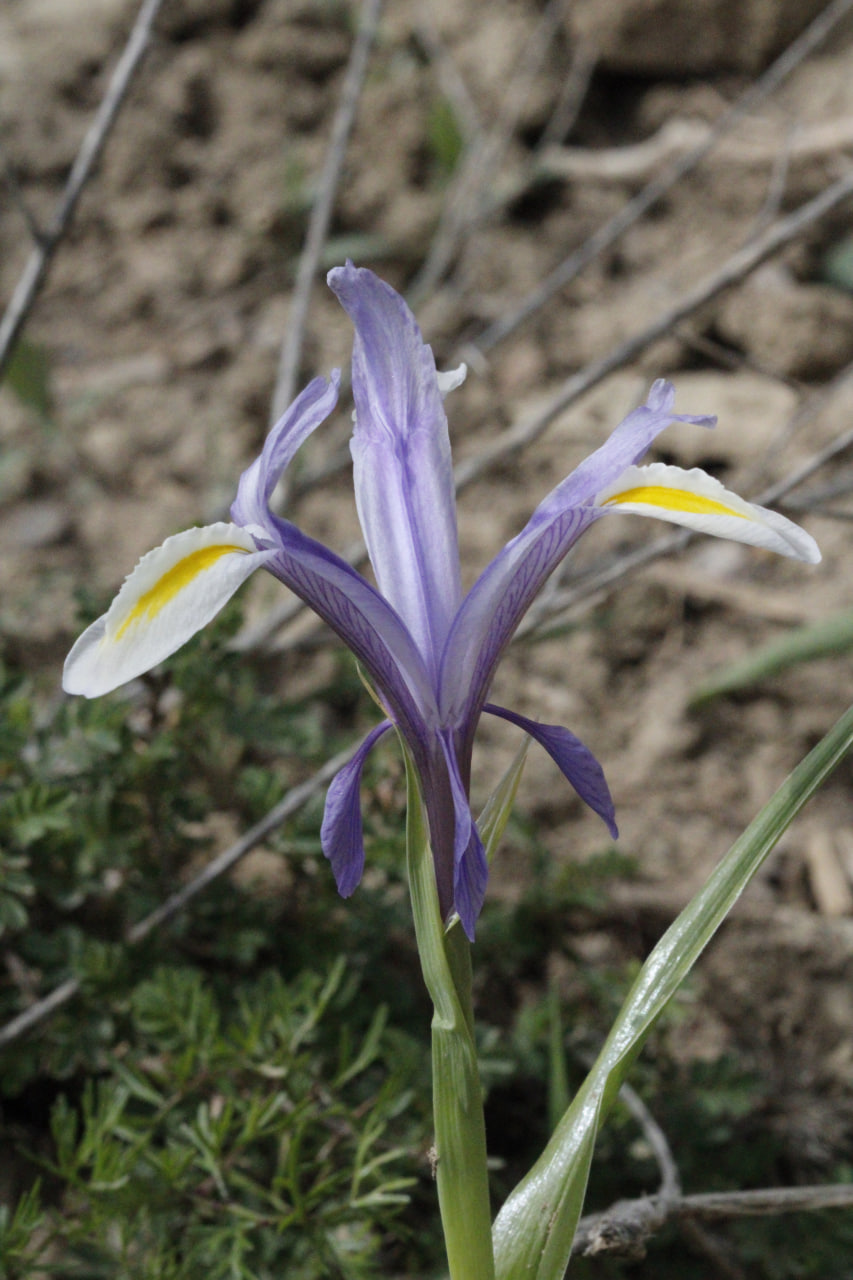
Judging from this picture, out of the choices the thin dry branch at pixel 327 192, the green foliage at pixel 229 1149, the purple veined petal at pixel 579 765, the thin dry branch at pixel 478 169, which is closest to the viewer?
the purple veined petal at pixel 579 765

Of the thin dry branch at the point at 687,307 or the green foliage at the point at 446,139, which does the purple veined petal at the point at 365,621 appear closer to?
the thin dry branch at the point at 687,307

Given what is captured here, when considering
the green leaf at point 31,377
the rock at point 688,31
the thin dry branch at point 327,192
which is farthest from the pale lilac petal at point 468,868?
the rock at point 688,31

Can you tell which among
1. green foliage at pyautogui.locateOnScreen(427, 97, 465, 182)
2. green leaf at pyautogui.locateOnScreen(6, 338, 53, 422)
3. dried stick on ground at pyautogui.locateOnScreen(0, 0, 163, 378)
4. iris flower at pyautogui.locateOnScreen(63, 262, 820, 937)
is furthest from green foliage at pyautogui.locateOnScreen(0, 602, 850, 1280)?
green foliage at pyautogui.locateOnScreen(427, 97, 465, 182)

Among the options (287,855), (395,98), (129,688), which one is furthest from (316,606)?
(395,98)

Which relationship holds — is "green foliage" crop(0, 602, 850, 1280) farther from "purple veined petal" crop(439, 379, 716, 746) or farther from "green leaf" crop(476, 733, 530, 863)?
"purple veined petal" crop(439, 379, 716, 746)

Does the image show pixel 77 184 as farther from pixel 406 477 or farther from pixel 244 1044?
pixel 244 1044

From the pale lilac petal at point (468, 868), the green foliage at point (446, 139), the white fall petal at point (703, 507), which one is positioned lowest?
the pale lilac petal at point (468, 868)

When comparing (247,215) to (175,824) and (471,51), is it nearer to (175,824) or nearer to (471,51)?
(471,51)

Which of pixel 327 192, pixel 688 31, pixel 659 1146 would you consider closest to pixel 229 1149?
pixel 659 1146
